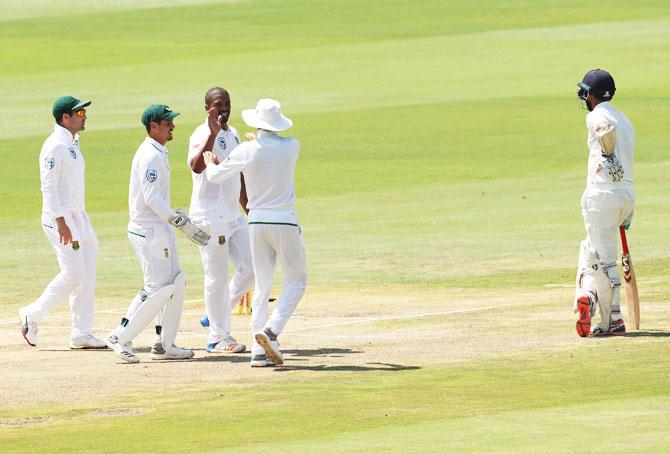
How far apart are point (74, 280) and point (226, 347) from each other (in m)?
1.53

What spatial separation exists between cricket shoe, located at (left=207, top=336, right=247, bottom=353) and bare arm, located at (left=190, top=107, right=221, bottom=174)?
148 centimetres

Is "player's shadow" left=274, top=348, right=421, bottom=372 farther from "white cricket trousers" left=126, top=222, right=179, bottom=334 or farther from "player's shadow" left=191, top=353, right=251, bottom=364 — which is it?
"white cricket trousers" left=126, top=222, right=179, bottom=334

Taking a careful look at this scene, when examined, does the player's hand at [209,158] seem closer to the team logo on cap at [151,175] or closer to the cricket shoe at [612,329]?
the team logo on cap at [151,175]

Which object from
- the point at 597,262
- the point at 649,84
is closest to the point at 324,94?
the point at 649,84

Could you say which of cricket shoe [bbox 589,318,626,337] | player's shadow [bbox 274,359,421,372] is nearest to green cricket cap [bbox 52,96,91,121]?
player's shadow [bbox 274,359,421,372]

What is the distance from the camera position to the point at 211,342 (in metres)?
15.3

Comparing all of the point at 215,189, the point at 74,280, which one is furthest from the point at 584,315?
the point at 74,280

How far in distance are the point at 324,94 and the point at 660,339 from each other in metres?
26.8

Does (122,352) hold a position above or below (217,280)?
below

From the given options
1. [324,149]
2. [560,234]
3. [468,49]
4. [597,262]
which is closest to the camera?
[597,262]

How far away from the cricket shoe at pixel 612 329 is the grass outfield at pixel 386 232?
269mm

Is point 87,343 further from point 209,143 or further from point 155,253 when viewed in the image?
point 209,143

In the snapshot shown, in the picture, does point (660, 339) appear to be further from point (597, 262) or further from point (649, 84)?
point (649, 84)

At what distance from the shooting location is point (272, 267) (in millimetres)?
14547
